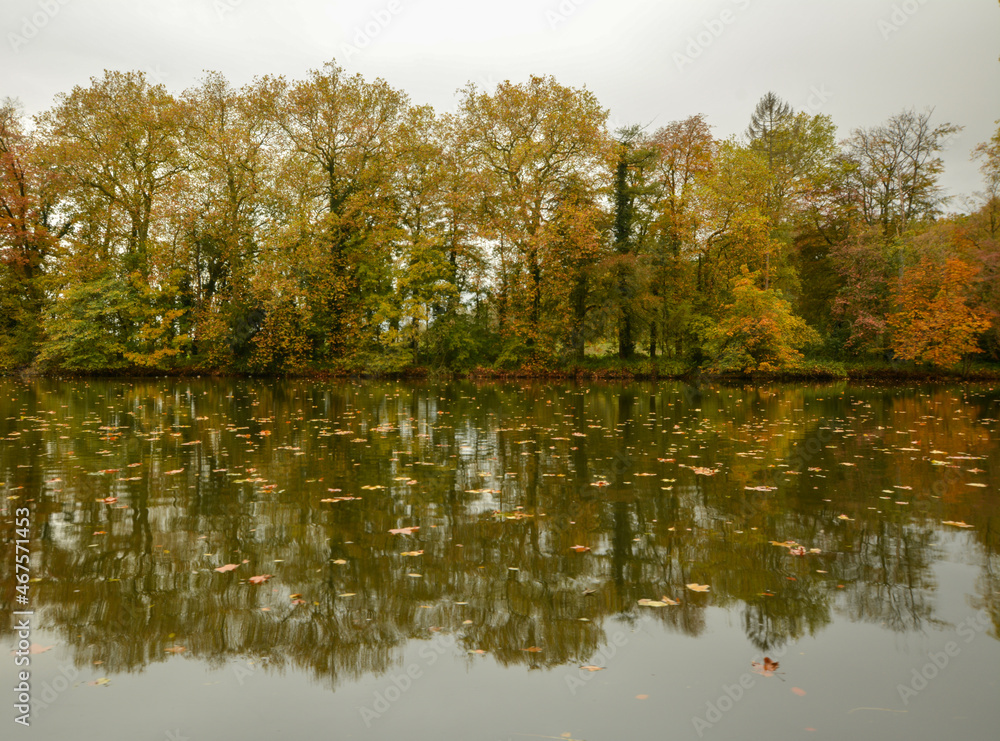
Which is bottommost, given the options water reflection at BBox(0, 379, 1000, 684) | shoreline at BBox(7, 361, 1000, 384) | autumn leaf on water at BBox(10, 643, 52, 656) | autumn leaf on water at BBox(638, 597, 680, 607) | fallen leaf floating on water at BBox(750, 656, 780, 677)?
fallen leaf floating on water at BBox(750, 656, 780, 677)

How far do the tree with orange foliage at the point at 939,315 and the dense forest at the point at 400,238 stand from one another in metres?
0.57

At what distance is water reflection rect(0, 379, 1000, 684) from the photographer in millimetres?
4148

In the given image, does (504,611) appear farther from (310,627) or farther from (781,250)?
(781,250)

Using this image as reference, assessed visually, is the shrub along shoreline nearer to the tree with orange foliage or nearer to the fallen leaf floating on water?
the tree with orange foliage

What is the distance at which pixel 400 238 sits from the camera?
116ft

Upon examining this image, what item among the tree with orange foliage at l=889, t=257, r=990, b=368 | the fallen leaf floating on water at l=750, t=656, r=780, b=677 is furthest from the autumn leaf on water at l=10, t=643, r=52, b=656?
the tree with orange foliage at l=889, t=257, r=990, b=368

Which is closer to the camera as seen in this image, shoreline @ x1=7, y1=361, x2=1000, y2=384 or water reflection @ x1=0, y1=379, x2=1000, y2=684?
water reflection @ x1=0, y1=379, x2=1000, y2=684

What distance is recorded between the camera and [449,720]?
3221 millimetres

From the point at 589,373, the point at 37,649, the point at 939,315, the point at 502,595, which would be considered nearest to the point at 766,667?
the point at 502,595

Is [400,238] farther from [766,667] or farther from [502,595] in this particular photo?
[766,667]

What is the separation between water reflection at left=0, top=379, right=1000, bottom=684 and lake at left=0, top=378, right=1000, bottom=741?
0.10 ft

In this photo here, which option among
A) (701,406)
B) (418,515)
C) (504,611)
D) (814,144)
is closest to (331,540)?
(418,515)

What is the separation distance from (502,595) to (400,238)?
32.4 meters

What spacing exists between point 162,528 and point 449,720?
4.20 metres
